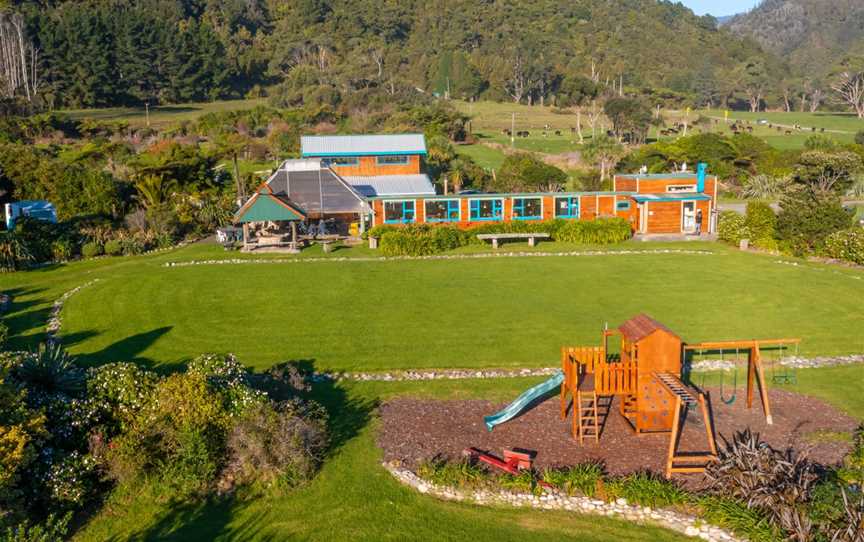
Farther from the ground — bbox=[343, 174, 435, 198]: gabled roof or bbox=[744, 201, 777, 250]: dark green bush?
bbox=[343, 174, 435, 198]: gabled roof

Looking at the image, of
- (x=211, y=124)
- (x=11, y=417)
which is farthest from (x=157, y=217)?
(x=211, y=124)

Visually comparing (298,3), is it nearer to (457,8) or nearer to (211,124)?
(457,8)

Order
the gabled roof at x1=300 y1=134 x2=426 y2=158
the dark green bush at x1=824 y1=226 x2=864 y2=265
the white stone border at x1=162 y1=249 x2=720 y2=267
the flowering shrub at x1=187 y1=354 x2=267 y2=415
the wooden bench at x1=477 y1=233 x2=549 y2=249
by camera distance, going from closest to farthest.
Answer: the flowering shrub at x1=187 y1=354 x2=267 y2=415 → the dark green bush at x1=824 y1=226 x2=864 y2=265 → the white stone border at x1=162 y1=249 x2=720 y2=267 → the wooden bench at x1=477 y1=233 x2=549 y2=249 → the gabled roof at x1=300 y1=134 x2=426 y2=158

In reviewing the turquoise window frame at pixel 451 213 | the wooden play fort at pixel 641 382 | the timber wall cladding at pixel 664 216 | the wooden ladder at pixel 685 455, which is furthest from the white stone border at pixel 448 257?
the wooden ladder at pixel 685 455

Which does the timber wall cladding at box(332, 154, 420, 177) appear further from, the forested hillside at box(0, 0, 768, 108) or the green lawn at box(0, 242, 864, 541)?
the forested hillside at box(0, 0, 768, 108)

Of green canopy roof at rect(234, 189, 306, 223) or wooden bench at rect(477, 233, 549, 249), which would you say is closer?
green canopy roof at rect(234, 189, 306, 223)

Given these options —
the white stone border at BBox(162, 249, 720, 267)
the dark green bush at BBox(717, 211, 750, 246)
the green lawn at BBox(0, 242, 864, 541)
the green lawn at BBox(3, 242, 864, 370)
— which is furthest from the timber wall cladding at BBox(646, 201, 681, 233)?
the green lawn at BBox(3, 242, 864, 370)

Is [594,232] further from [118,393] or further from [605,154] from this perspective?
[118,393]
